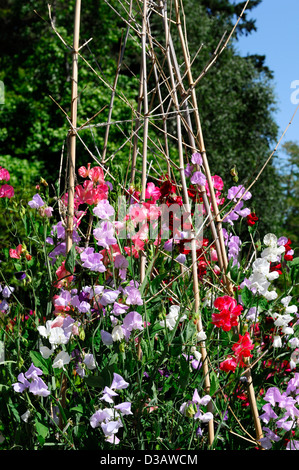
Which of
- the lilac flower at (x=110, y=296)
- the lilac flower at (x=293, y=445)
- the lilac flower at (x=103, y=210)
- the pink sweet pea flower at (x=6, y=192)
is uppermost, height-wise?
the pink sweet pea flower at (x=6, y=192)

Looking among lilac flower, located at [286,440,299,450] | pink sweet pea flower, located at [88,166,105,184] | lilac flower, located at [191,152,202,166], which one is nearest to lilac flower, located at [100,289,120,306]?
pink sweet pea flower, located at [88,166,105,184]

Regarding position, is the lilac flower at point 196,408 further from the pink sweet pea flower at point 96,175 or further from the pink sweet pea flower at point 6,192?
the pink sweet pea flower at point 6,192

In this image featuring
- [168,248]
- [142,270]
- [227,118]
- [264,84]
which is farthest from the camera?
[264,84]

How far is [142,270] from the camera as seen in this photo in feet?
4.71

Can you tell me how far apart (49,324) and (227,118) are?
41.2 ft

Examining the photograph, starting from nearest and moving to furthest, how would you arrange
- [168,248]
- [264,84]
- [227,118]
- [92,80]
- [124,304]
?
1. [124,304]
2. [168,248]
3. [92,80]
4. [227,118]
5. [264,84]

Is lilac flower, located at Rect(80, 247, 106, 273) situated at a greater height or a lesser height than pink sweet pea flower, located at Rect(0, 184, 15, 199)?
lesser

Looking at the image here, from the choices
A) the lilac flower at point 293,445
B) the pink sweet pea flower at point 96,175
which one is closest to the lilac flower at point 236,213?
the pink sweet pea flower at point 96,175

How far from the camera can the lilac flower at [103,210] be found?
138 cm

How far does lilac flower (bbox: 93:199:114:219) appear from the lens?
138 centimetres

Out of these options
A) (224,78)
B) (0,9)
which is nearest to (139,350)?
(224,78)

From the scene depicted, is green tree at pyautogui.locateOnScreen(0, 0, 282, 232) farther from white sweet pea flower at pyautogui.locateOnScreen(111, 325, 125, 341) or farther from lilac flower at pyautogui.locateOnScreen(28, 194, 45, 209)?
white sweet pea flower at pyautogui.locateOnScreen(111, 325, 125, 341)
